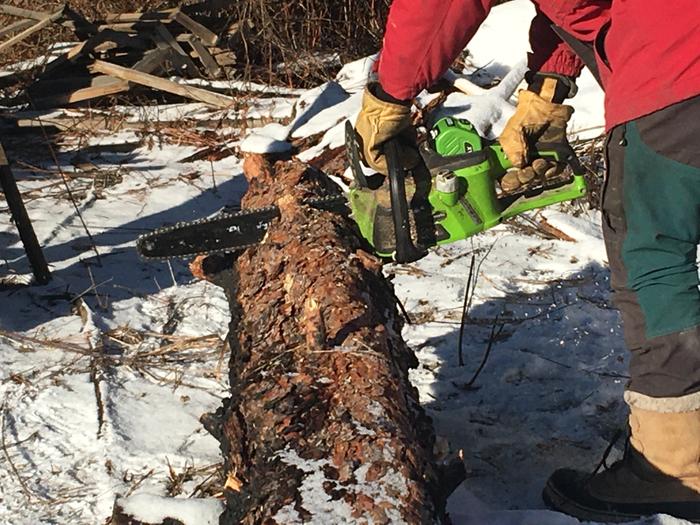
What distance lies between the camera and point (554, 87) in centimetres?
Answer: 270

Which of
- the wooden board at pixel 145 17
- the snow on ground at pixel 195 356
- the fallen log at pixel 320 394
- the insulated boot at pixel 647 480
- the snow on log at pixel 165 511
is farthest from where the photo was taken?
the wooden board at pixel 145 17

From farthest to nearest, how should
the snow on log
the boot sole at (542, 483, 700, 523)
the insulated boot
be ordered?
the boot sole at (542, 483, 700, 523), the insulated boot, the snow on log

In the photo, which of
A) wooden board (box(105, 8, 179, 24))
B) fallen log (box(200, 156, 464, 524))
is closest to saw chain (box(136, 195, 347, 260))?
fallen log (box(200, 156, 464, 524))

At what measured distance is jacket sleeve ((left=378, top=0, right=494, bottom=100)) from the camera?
2.20 meters

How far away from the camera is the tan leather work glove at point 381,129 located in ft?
8.18

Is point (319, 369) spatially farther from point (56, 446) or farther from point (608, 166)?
point (56, 446)

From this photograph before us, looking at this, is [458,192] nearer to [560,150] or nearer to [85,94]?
[560,150]

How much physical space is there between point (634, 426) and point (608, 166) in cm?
71

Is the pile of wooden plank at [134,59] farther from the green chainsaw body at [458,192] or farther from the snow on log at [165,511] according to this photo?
the snow on log at [165,511]

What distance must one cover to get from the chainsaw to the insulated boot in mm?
734

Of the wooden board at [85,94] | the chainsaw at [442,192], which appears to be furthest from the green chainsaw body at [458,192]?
→ the wooden board at [85,94]

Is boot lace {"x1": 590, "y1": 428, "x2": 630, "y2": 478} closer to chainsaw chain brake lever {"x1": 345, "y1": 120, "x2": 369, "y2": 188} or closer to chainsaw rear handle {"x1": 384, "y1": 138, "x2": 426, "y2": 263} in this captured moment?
chainsaw rear handle {"x1": 384, "y1": 138, "x2": 426, "y2": 263}

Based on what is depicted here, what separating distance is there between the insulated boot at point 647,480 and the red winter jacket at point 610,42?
0.80m

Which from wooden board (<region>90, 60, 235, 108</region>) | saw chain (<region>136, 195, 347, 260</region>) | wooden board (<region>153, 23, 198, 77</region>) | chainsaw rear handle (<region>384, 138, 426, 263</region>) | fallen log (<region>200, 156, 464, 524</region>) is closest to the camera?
fallen log (<region>200, 156, 464, 524</region>)
